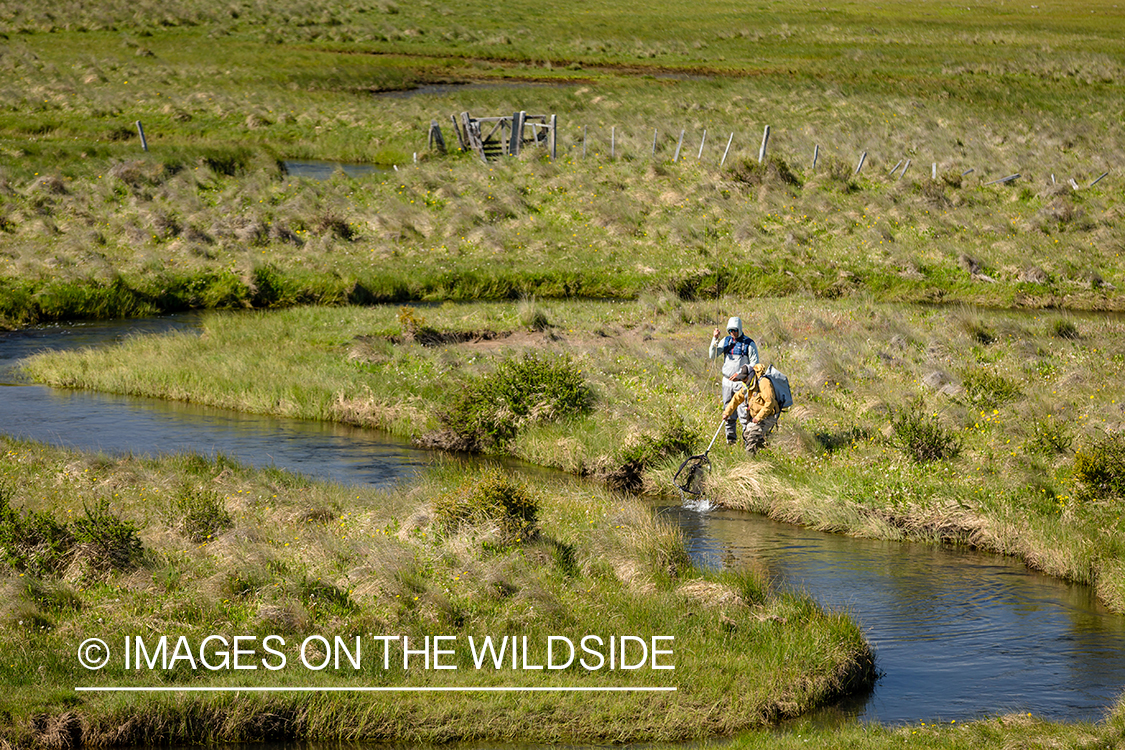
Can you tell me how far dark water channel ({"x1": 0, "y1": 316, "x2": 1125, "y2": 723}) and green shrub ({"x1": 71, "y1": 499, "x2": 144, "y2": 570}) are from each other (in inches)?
223

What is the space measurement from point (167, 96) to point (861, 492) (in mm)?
47624

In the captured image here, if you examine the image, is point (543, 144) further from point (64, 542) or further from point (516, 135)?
point (64, 542)

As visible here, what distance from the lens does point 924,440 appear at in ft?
62.0

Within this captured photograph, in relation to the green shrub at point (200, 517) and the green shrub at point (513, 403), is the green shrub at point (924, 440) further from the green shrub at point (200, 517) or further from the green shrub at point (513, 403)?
the green shrub at point (200, 517)

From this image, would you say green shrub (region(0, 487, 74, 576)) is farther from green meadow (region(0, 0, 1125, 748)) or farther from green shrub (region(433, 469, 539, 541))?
green shrub (region(433, 469, 539, 541))

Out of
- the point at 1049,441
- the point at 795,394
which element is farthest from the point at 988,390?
the point at 795,394

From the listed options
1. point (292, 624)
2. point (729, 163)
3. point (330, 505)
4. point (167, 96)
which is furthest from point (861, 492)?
point (167, 96)

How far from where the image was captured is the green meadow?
12398mm

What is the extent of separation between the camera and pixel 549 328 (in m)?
28.2

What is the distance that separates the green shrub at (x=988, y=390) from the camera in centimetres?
2127

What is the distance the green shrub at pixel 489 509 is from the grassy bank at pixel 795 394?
4.45 m

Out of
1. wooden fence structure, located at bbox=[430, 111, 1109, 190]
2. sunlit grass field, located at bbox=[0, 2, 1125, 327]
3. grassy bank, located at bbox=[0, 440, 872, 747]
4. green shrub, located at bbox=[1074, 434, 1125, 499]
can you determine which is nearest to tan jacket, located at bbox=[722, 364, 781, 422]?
grassy bank, located at bbox=[0, 440, 872, 747]

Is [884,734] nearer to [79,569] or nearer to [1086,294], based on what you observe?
[79,569]

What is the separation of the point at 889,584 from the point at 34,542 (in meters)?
11.0
